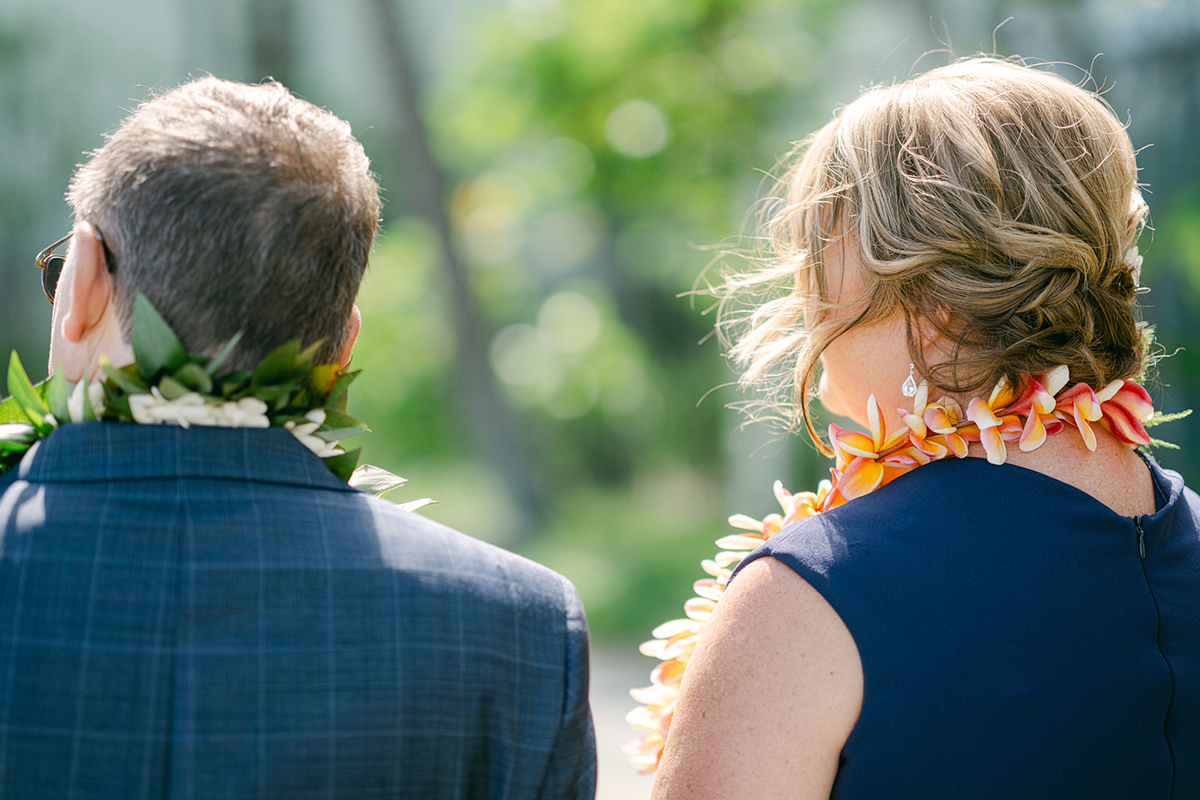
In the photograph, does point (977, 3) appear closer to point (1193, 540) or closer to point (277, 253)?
point (1193, 540)

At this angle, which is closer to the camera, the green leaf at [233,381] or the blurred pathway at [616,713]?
the green leaf at [233,381]

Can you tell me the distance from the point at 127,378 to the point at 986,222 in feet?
3.97

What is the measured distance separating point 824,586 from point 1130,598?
1.45 feet

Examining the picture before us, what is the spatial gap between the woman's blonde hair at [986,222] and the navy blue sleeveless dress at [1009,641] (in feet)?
0.74

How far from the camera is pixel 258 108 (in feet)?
4.17

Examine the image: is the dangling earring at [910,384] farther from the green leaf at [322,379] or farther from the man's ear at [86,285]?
the man's ear at [86,285]

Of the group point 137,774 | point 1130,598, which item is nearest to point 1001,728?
point 1130,598

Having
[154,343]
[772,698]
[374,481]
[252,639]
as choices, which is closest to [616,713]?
[374,481]

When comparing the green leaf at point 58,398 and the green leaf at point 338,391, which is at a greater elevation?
the green leaf at point 58,398

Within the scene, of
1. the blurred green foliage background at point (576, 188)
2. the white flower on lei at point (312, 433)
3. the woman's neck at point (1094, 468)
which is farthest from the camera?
the blurred green foliage background at point (576, 188)

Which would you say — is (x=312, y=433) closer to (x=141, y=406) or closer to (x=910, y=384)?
(x=141, y=406)

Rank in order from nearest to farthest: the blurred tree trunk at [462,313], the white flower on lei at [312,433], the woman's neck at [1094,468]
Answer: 1. the white flower on lei at [312,433]
2. the woman's neck at [1094,468]
3. the blurred tree trunk at [462,313]

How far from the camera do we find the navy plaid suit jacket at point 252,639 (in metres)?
1.10

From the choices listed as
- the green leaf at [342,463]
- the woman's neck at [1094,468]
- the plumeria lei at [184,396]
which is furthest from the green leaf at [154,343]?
the woman's neck at [1094,468]
